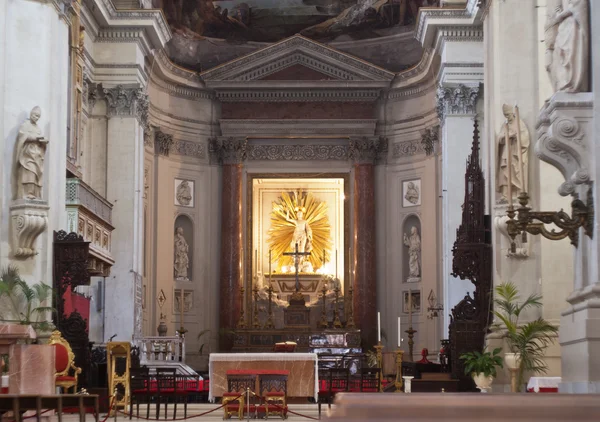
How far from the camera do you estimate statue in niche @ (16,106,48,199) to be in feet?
57.4

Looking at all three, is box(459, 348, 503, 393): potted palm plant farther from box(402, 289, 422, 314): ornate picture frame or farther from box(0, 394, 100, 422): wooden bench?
box(402, 289, 422, 314): ornate picture frame

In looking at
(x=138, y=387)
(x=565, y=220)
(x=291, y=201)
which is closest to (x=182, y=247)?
(x=291, y=201)

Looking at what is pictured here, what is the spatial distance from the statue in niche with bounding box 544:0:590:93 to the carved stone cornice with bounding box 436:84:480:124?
15540 mm

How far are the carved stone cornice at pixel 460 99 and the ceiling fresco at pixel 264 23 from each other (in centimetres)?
461

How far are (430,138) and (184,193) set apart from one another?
7104mm

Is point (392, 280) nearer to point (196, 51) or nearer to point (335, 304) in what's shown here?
point (335, 304)

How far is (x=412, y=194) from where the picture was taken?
97.5ft

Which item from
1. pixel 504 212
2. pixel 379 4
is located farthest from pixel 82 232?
pixel 379 4

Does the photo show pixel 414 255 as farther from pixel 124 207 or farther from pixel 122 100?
pixel 122 100

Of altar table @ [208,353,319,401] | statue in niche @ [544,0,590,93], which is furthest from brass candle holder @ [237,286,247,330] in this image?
statue in niche @ [544,0,590,93]

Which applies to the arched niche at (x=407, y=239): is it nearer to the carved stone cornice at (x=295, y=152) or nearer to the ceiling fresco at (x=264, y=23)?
the carved stone cornice at (x=295, y=152)

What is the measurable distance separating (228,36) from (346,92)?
396 cm

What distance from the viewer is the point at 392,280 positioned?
3008cm

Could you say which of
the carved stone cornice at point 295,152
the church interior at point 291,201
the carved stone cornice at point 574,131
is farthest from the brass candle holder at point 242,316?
the carved stone cornice at point 574,131
